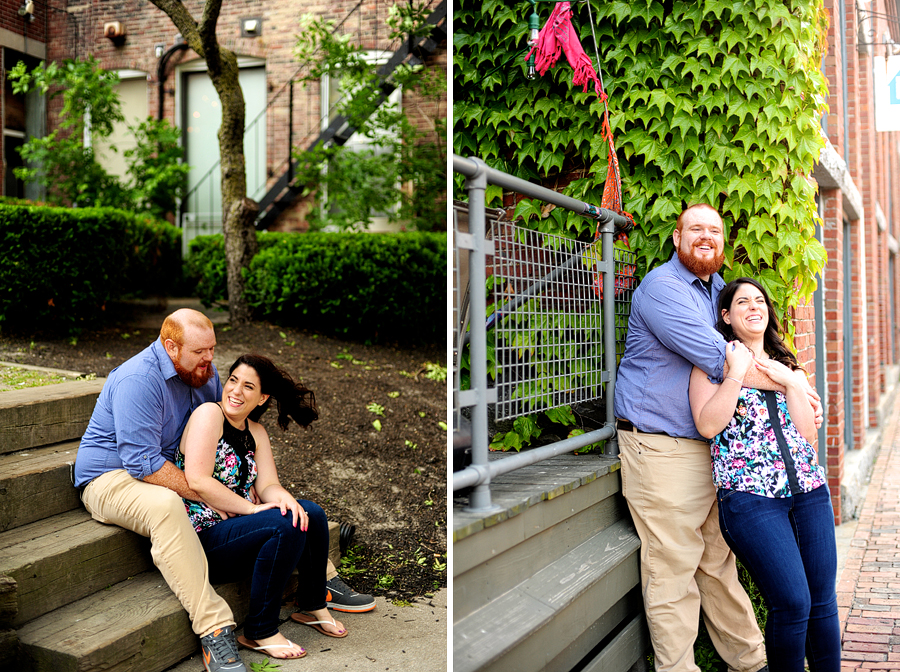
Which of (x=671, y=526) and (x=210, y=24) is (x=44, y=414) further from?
(x=210, y=24)

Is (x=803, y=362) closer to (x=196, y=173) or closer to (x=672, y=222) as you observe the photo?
(x=672, y=222)

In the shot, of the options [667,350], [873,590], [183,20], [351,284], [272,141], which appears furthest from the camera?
[272,141]

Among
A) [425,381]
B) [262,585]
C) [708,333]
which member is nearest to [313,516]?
[262,585]

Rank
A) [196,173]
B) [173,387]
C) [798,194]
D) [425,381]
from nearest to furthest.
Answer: [173,387] < [798,194] < [425,381] < [196,173]

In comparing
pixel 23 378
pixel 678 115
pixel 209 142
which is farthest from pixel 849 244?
pixel 209 142

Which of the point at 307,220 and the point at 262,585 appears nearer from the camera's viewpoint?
the point at 262,585

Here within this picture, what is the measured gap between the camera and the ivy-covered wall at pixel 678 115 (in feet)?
11.5

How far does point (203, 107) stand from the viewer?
11.5 m

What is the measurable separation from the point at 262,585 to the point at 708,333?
215cm

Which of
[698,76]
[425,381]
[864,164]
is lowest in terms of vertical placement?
[425,381]

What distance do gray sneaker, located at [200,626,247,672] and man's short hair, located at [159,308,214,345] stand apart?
124 cm

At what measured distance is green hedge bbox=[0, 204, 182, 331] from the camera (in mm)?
6066

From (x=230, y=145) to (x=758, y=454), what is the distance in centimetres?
630

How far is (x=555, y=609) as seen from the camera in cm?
242
